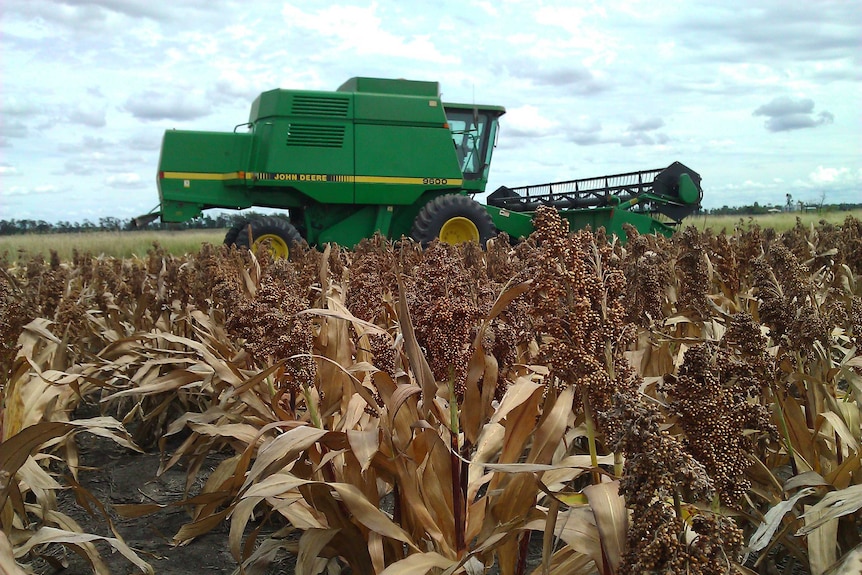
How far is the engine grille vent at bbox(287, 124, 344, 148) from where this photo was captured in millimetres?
12508

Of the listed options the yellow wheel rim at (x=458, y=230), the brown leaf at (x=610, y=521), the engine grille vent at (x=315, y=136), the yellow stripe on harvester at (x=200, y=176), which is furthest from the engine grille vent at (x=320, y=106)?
the brown leaf at (x=610, y=521)

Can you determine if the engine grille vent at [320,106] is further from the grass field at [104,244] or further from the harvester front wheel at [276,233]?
the grass field at [104,244]

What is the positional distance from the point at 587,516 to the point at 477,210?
11157 mm

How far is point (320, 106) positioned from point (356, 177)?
4.43ft

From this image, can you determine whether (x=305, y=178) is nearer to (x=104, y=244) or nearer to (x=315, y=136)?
(x=315, y=136)

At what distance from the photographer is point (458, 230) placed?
41.0 feet

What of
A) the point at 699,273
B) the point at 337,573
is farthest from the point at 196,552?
the point at 699,273

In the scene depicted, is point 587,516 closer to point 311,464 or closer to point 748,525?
point 311,464

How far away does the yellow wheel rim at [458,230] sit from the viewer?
12.4 metres

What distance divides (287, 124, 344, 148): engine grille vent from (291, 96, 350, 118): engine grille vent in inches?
8.7

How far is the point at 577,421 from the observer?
2.57 metres

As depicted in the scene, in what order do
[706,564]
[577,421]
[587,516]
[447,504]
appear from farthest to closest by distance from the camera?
[577,421], [447,504], [587,516], [706,564]

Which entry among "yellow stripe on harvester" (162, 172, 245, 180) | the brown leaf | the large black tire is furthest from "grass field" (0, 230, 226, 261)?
the brown leaf

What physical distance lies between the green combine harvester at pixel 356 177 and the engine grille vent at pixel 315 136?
0.02 m
